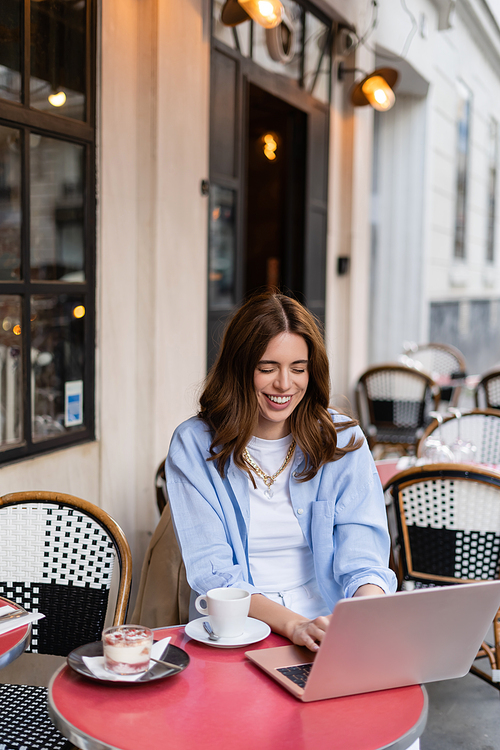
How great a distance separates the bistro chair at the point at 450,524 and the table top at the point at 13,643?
4.46ft

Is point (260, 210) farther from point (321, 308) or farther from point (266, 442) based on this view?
point (266, 442)

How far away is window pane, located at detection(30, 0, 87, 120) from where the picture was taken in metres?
2.73

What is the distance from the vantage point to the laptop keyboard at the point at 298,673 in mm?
1280

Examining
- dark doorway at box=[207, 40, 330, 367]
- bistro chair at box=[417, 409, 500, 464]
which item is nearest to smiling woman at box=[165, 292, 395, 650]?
bistro chair at box=[417, 409, 500, 464]

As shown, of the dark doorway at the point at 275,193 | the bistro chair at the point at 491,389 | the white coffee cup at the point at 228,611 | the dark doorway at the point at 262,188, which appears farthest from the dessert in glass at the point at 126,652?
the bistro chair at the point at 491,389

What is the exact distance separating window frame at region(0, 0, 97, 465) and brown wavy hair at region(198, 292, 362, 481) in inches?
40.9

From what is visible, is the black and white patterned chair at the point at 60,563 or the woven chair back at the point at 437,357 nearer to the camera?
the black and white patterned chair at the point at 60,563

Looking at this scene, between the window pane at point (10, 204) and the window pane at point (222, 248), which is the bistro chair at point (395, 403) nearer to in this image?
the window pane at point (222, 248)

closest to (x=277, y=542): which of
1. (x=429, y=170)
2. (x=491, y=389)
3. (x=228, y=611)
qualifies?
(x=228, y=611)

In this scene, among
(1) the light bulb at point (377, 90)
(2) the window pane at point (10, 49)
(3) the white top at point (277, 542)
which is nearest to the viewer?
(3) the white top at point (277, 542)

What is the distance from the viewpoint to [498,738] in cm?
260

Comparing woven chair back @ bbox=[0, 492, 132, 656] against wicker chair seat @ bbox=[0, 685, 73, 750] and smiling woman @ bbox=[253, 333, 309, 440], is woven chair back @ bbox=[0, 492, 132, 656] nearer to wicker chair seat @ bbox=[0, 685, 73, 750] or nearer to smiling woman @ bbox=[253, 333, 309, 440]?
wicker chair seat @ bbox=[0, 685, 73, 750]

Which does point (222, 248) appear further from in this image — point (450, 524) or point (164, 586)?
point (164, 586)

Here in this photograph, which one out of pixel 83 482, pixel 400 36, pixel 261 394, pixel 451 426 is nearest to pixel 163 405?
pixel 83 482
